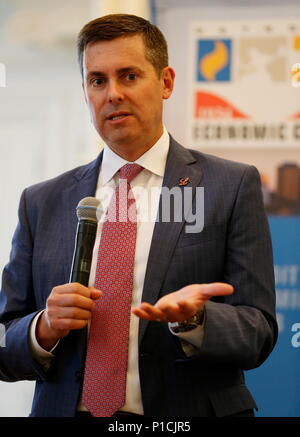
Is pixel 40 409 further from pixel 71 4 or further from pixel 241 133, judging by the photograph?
pixel 71 4

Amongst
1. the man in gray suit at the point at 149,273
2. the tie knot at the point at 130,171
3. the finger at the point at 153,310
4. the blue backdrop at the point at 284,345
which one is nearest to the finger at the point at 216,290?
the man in gray suit at the point at 149,273

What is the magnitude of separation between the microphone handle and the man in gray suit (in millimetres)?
36

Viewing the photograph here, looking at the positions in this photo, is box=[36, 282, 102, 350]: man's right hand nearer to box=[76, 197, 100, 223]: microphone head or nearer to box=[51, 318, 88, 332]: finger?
box=[51, 318, 88, 332]: finger

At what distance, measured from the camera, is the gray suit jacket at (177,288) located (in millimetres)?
1890

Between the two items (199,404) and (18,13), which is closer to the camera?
(199,404)

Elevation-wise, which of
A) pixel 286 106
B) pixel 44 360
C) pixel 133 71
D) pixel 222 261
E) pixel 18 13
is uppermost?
pixel 18 13

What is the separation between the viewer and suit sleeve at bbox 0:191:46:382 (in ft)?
6.58

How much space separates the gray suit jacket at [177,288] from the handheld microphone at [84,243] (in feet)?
0.71

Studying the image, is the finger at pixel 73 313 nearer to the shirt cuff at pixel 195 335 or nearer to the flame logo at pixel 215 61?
the shirt cuff at pixel 195 335

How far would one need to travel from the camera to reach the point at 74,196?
2.21 metres

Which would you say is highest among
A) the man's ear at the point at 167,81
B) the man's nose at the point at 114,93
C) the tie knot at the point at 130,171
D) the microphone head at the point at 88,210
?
the man's ear at the point at 167,81

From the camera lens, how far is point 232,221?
2.04 meters
